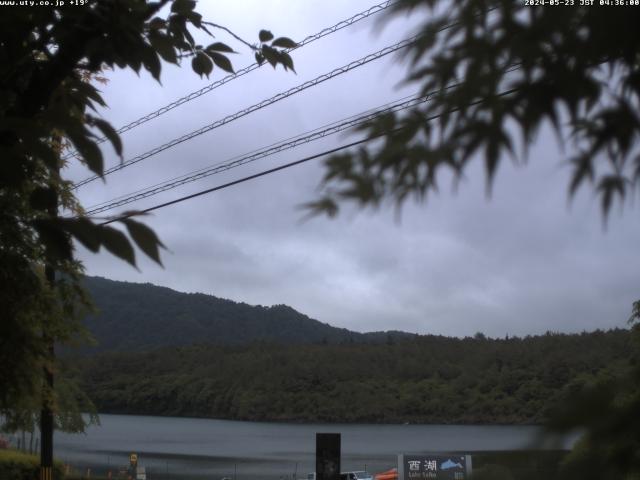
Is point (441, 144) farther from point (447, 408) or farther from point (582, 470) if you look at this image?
point (447, 408)

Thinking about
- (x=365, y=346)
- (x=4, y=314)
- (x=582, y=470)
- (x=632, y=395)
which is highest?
(x=365, y=346)

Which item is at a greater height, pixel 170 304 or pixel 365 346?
pixel 170 304

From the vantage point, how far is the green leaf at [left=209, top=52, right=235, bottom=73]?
380 cm

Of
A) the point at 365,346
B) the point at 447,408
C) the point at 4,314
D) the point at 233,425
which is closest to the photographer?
the point at 4,314

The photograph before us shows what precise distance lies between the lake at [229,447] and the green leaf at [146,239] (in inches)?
1397

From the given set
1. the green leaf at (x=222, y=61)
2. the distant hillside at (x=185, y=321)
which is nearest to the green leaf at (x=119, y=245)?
the green leaf at (x=222, y=61)

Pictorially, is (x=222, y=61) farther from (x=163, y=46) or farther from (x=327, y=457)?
(x=327, y=457)

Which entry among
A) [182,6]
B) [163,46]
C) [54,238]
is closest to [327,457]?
[182,6]

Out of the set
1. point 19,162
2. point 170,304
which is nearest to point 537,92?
point 19,162

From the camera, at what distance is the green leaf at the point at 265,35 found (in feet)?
13.1

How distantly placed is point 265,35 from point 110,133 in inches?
56.5

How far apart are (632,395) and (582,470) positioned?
0.19m

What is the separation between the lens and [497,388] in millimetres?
6805

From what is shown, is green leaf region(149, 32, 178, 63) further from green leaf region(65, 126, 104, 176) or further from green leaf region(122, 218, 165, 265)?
green leaf region(122, 218, 165, 265)
